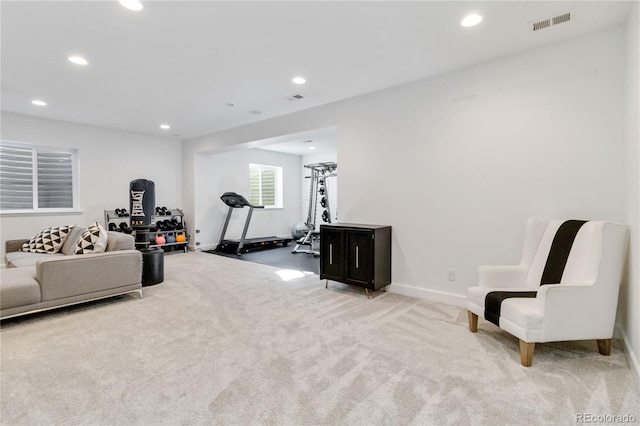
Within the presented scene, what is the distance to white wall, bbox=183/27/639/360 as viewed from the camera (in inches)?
106

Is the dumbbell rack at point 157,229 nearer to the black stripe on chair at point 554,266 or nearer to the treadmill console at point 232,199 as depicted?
the treadmill console at point 232,199

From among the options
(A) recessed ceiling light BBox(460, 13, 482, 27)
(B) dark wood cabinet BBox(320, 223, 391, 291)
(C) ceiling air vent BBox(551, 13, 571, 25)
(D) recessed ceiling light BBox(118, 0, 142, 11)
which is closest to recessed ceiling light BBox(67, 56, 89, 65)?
(D) recessed ceiling light BBox(118, 0, 142, 11)

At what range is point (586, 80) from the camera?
2.76 meters

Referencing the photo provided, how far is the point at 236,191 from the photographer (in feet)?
26.5

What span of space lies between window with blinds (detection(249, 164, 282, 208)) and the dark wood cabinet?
4.99 metres

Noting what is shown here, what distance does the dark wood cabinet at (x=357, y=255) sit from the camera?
3711mm

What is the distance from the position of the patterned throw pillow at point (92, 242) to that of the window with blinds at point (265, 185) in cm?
479

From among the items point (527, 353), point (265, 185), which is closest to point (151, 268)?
point (527, 353)

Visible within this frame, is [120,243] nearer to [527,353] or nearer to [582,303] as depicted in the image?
[527,353]

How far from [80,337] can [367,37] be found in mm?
3596

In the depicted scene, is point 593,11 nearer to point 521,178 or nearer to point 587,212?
point 521,178

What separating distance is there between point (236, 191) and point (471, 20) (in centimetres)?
655

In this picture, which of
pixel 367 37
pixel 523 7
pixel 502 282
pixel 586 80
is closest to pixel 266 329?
pixel 502 282

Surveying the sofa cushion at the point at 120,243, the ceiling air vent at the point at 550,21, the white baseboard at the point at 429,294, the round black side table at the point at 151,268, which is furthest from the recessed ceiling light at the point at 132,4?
the white baseboard at the point at 429,294
